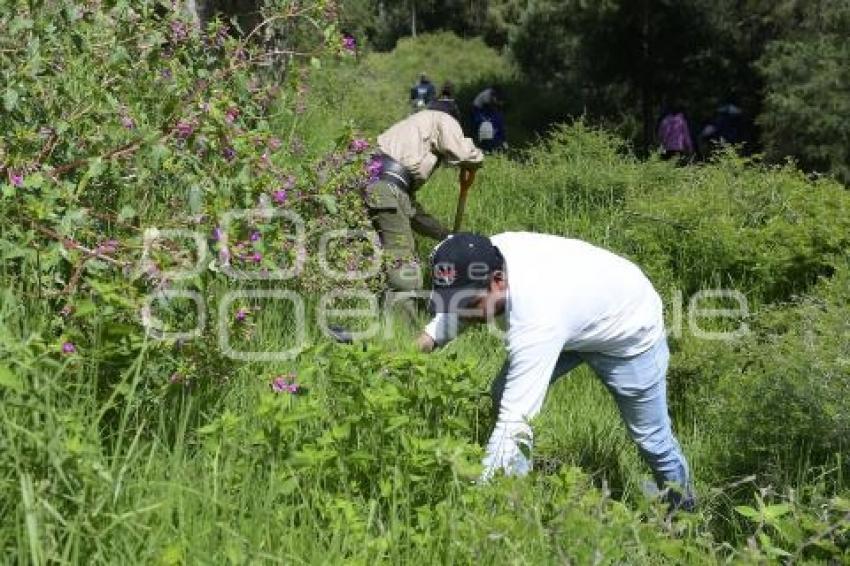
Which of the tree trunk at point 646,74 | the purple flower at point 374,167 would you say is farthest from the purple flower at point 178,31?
the tree trunk at point 646,74

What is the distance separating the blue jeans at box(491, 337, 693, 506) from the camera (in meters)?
3.81

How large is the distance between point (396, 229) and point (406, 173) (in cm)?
35

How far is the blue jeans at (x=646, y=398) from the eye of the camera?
3.81m

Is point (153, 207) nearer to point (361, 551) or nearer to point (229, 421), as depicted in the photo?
point (229, 421)

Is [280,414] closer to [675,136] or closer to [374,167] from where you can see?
[374,167]

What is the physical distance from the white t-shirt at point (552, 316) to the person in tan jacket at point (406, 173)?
7.09 feet

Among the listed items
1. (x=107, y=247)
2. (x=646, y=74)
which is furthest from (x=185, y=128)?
(x=646, y=74)

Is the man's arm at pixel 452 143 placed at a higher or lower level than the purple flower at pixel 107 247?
higher

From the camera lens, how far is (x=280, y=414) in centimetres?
279

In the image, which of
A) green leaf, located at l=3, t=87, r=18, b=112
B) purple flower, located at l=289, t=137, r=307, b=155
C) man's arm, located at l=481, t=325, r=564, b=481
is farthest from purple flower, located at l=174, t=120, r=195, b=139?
purple flower, located at l=289, t=137, r=307, b=155

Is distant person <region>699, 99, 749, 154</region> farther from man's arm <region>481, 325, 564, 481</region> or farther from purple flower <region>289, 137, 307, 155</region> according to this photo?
man's arm <region>481, 325, 564, 481</region>

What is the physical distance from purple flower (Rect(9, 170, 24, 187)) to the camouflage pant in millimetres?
2829

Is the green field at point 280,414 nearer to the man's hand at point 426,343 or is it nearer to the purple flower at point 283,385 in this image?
the purple flower at point 283,385

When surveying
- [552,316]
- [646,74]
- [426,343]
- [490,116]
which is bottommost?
[426,343]
